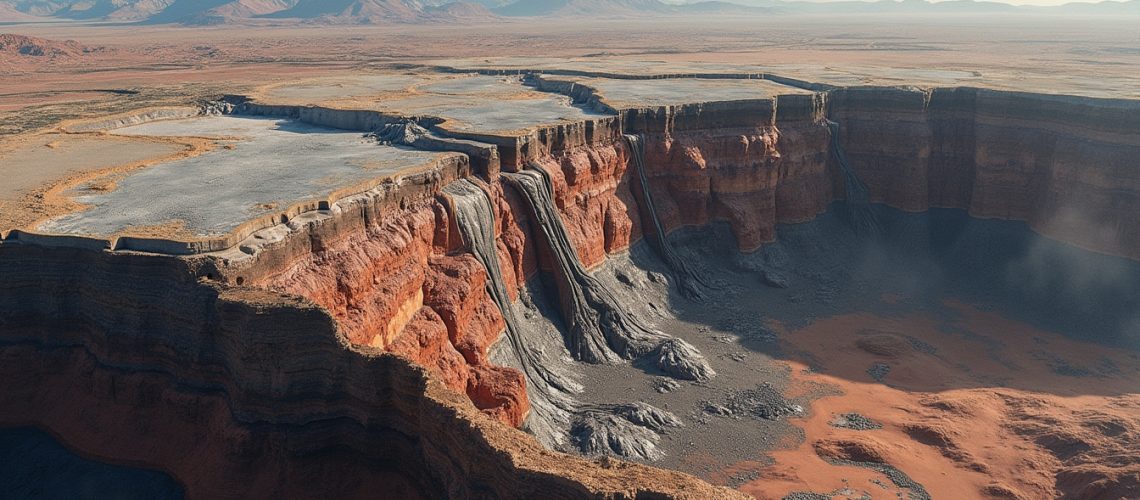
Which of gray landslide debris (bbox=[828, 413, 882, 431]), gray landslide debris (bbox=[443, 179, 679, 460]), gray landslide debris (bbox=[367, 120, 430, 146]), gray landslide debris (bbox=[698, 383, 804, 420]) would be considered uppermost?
gray landslide debris (bbox=[367, 120, 430, 146])

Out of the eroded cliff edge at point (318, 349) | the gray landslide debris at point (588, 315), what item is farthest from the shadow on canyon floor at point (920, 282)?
the eroded cliff edge at point (318, 349)

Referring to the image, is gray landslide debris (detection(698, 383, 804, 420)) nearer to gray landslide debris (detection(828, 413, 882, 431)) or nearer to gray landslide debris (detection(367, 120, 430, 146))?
gray landslide debris (detection(828, 413, 882, 431))

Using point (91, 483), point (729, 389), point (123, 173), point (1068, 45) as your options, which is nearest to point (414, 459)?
point (91, 483)

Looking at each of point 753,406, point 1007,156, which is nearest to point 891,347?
point 753,406

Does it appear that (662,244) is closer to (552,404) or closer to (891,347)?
(891,347)

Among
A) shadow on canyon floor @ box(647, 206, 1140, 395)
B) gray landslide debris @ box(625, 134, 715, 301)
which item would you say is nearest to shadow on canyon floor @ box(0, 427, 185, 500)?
shadow on canyon floor @ box(647, 206, 1140, 395)
